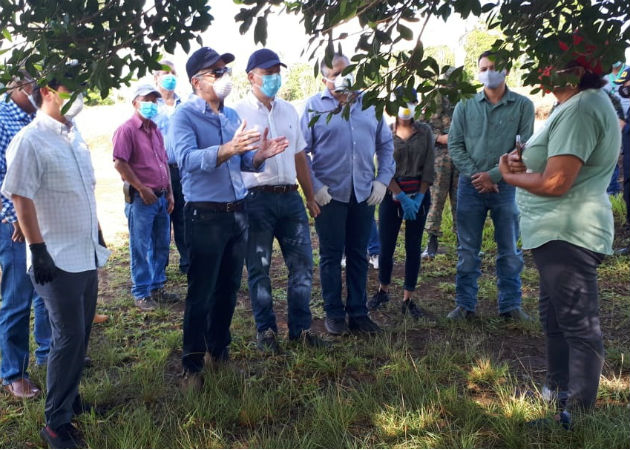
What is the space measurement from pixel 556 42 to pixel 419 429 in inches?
77.0

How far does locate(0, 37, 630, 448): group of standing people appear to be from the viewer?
9.30 feet

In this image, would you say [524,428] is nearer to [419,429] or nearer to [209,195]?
[419,429]

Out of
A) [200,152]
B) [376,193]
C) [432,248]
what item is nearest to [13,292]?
[200,152]

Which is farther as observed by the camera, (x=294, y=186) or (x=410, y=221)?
(x=410, y=221)

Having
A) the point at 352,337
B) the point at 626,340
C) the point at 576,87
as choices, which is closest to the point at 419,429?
the point at 352,337

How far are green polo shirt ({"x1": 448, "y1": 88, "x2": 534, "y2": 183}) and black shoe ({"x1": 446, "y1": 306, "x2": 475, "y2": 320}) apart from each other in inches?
44.2

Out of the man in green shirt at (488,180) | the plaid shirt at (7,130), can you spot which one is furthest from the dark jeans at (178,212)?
the man in green shirt at (488,180)

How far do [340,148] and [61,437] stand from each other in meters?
2.71

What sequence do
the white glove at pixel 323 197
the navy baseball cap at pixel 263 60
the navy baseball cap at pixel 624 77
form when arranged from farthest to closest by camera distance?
the navy baseball cap at pixel 624 77 < the white glove at pixel 323 197 < the navy baseball cap at pixel 263 60

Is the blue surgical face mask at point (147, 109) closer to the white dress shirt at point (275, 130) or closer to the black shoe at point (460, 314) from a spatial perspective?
the white dress shirt at point (275, 130)

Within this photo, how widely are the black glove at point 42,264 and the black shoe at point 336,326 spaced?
236 cm

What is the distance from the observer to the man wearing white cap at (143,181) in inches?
204

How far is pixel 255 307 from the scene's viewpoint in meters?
4.27

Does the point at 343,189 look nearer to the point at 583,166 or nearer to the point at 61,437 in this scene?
the point at 583,166
